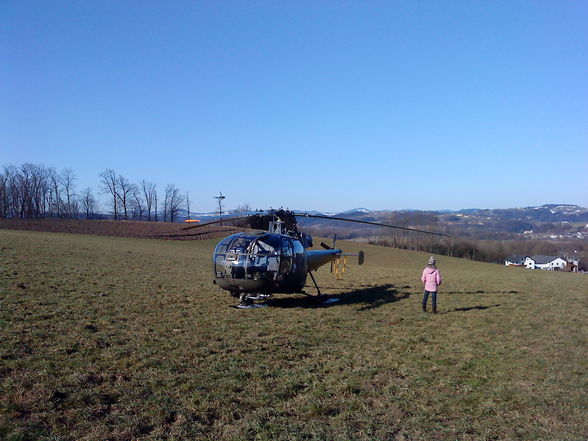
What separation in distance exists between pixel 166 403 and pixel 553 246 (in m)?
111

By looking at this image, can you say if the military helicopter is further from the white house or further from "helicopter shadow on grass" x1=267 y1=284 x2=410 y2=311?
the white house

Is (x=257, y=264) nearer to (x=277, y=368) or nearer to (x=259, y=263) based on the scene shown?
(x=259, y=263)

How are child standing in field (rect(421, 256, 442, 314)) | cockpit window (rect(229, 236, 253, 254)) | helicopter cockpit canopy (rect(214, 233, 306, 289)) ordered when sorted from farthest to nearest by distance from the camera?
child standing in field (rect(421, 256, 442, 314)), cockpit window (rect(229, 236, 253, 254)), helicopter cockpit canopy (rect(214, 233, 306, 289))

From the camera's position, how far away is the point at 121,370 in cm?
732

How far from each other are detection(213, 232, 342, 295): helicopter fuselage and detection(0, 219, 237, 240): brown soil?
40.9 meters

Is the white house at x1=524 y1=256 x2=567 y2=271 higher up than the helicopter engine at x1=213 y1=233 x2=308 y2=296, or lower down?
lower down

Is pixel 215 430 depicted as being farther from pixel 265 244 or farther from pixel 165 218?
pixel 165 218

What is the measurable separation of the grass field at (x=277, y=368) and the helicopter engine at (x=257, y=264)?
80cm

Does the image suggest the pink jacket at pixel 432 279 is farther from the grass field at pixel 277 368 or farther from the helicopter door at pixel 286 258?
the helicopter door at pixel 286 258

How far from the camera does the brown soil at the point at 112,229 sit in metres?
54.6

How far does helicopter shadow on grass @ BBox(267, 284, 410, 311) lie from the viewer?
15.1 m

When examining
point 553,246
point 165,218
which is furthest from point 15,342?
point 553,246

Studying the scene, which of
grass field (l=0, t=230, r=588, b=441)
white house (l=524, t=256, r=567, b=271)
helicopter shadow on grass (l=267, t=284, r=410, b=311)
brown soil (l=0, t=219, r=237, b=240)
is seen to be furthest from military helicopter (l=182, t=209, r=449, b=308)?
white house (l=524, t=256, r=567, b=271)

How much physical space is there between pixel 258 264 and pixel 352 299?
505cm
